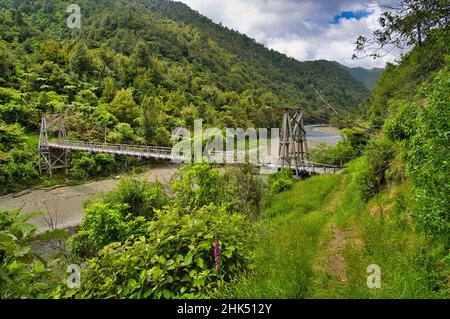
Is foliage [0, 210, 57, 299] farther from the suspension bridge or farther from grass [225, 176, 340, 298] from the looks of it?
the suspension bridge

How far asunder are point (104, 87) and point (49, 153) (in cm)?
2010

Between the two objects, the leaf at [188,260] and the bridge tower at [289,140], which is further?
the bridge tower at [289,140]

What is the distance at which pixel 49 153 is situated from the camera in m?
25.4

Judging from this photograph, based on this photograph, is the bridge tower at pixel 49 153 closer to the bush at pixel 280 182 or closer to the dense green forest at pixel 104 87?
the dense green forest at pixel 104 87

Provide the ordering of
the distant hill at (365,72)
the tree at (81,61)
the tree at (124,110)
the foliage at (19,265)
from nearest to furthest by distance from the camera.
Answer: the foliage at (19,265) < the distant hill at (365,72) < the tree at (124,110) < the tree at (81,61)

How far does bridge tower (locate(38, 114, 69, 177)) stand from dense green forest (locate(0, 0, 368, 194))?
85cm

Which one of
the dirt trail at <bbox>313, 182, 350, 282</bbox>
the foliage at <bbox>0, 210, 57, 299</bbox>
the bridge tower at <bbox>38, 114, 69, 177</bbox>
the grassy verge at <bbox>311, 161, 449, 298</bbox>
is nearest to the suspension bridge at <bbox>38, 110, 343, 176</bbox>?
the bridge tower at <bbox>38, 114, 69, 177</bbox>

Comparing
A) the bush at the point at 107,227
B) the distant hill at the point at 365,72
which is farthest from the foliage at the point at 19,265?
the distant hill at the point at 365,72

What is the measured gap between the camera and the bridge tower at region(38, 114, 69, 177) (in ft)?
82.2

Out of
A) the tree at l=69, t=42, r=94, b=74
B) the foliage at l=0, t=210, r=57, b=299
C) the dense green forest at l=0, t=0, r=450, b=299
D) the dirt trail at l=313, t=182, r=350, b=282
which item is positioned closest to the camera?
the foliage at l=0, t=210, r=57, b=299

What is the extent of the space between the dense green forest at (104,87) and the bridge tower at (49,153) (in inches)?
33.3

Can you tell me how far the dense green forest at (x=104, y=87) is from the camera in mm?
27297

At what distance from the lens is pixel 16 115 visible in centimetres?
2916
